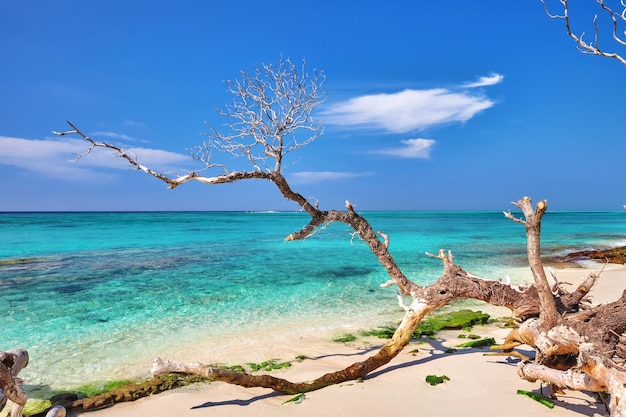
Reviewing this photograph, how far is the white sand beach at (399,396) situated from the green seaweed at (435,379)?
0.09 meters

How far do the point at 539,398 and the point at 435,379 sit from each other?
1313 mm

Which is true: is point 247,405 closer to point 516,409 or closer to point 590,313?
point 516,409

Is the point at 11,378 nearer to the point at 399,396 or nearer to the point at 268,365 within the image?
the point at 268,365

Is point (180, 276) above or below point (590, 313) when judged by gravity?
below

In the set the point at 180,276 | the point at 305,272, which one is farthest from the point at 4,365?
the point at 305,272

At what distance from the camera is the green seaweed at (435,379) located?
551 centimetres

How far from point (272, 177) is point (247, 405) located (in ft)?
11.0

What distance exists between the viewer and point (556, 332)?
475 centimetres

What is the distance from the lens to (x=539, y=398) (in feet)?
15.8

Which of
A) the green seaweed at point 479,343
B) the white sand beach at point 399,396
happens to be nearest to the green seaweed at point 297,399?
the white sand beach at point 399,396

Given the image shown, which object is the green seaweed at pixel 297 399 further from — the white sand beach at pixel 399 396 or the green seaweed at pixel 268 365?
the green seaweed at pixel 268 365

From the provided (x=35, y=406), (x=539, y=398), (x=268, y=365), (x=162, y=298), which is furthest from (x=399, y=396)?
(x=162, y=298)

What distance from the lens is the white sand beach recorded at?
4734 millimetres

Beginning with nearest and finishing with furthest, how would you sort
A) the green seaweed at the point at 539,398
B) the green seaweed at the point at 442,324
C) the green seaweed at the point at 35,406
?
the green seaweed at the point at 539,398 < the green seaweed at the point at 35,406 < the green seaweed at the point at 442,324
